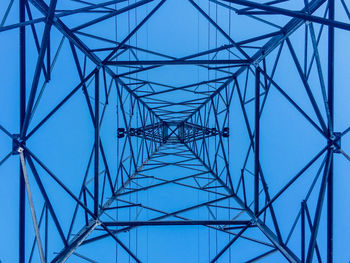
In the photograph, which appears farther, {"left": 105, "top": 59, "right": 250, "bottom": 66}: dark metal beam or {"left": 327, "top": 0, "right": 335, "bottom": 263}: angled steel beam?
{"left": 105, "top": 59, "right": 250, "bottom": 66}: dark metal beam

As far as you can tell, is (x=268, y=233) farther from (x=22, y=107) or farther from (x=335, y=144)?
(x=22, y=107)

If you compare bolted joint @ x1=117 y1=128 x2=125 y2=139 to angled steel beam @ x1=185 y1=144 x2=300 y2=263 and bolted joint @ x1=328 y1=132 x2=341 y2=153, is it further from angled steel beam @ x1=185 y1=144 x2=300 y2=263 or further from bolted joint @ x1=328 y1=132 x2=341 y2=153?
bolted joint @ x1=328 y1=132 x2=341 y2=153

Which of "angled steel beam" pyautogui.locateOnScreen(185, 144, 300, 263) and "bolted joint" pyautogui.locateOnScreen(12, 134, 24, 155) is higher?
"bolted joint" pyautogui.locateOnScreen(12, 134, 24, 155)

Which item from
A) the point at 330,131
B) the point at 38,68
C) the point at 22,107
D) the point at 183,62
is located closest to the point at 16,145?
the point at 22,107

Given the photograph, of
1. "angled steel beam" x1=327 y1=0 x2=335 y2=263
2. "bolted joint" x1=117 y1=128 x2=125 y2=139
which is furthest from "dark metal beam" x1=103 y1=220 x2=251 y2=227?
"bolted joint" x1=117 y1=128 x2=125 y2=139

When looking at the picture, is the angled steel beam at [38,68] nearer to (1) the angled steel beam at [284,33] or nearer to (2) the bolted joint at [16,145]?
(2) the bolted joint at [16,145]

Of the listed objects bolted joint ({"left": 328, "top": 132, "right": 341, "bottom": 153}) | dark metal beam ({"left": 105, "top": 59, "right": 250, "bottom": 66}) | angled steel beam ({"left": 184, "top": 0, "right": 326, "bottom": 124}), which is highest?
dark metal beam ({"left": 105, "top": 59, "right": 250, "bottom": 66})

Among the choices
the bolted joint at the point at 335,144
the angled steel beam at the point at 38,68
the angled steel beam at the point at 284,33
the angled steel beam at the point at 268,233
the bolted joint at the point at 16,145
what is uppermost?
the angled steel beam at the point at 284,33

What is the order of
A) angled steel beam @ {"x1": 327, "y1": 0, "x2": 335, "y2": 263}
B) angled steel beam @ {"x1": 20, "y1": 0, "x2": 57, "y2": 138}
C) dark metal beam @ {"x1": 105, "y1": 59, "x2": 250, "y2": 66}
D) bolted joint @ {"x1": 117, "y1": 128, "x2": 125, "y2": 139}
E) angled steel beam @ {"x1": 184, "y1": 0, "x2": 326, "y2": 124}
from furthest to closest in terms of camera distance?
1. bolted joint @ {"x1": 117, "y1": 128, "x2": 125, "y2": 139}
2. dark metal beam @ {"x1": 105, "y1": 59, "x2": 250, "y2": 66}
3. angled steel beam @ {"x1": 184, "y1": 0, "x2": 326, "y2": 124}
4. angled steel beam @ {"x1": 327, "y1": 0, "x2": 335, "y2": 263}
5. angled steel beam @ {"x1": 20, "y1": 0, "x2": 57, "y2": 138}

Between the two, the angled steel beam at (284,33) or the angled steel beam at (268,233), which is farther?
the angled steel beam at (268,233)

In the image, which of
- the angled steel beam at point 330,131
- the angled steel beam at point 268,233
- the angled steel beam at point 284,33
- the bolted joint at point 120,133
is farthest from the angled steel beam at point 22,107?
the angled steel beam at point 284,33

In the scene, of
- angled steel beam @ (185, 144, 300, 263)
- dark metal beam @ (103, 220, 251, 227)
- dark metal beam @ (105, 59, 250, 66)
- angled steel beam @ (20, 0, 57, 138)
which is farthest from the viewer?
dark metal beam @ (105, 59, 250, 66)

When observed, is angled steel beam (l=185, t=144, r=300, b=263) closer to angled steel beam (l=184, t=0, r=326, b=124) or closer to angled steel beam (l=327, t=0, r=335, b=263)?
angled steel beam (l=327, t=0, r=335, b=263)
